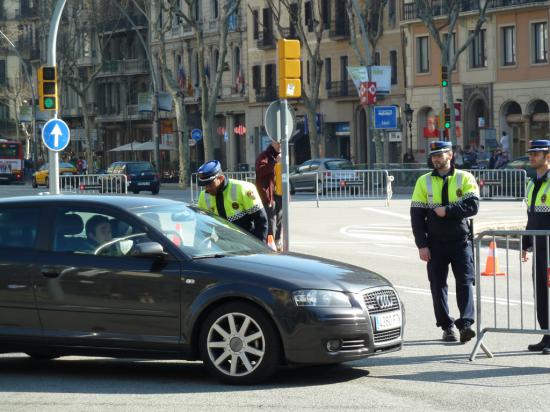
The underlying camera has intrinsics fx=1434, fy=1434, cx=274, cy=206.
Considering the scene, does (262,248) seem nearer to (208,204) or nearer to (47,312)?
(47,312)

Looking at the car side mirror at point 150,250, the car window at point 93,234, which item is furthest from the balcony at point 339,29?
the car side mirror at point 150,250

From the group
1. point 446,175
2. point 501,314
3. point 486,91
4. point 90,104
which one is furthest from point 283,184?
point 90,104

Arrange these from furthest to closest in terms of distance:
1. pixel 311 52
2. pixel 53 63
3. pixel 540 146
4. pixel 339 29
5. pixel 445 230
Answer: pixel 339 29 → pixel 311 52 → pixel 53 63 → pixel 445 230 → pixel 540 146

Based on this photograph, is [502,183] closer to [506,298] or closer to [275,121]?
[275,121]

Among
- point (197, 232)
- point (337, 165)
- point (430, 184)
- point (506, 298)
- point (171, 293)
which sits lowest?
point (506, 298)

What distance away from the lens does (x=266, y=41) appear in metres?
79.4

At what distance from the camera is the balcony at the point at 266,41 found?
259 ft

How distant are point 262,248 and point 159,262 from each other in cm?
109

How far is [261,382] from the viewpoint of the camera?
1006 cm

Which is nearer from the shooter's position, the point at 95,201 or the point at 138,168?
the point at 95,201

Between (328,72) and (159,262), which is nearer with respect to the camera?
(159,262)

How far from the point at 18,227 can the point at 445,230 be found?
11.7ft

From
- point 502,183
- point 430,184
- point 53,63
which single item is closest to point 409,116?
point 502,183

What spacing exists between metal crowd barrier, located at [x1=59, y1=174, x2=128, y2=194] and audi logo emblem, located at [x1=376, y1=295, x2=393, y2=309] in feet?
94.1
